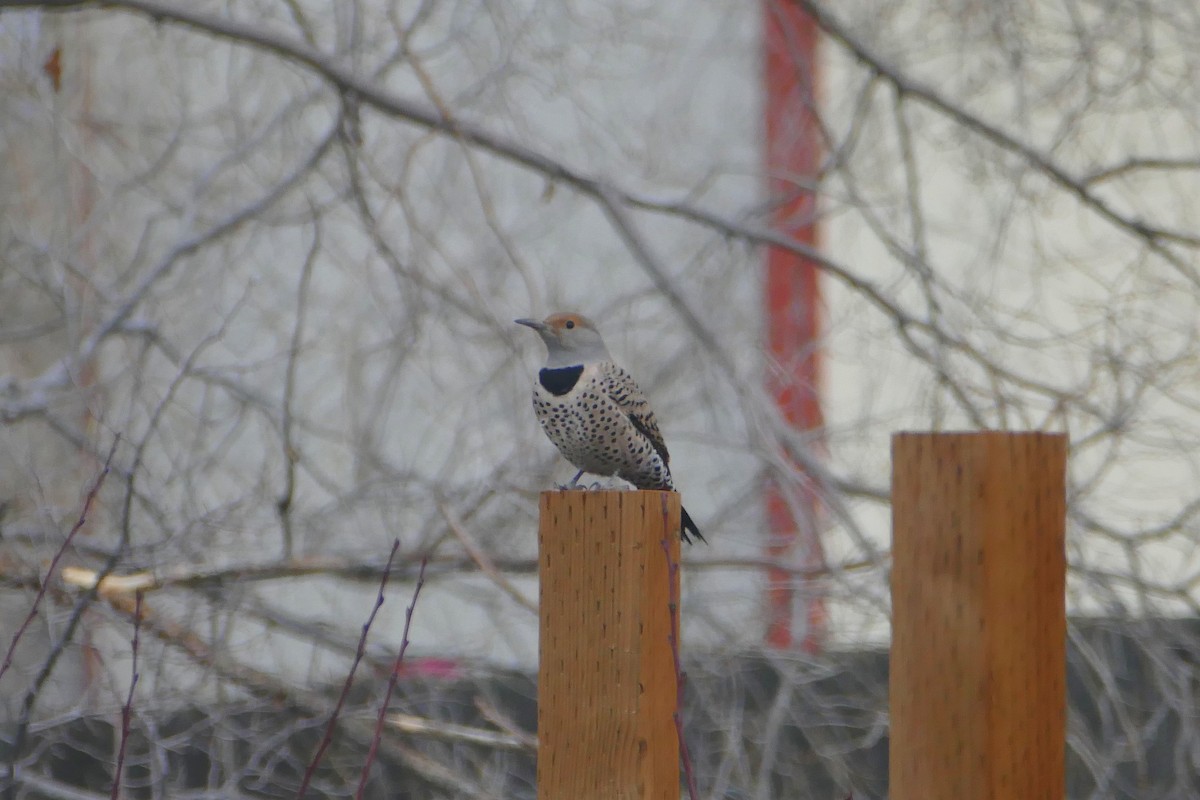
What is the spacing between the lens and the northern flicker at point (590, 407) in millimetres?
2875

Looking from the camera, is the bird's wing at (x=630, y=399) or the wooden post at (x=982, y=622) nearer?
the wooden post at (x=982, y=622)

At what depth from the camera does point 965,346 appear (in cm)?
382

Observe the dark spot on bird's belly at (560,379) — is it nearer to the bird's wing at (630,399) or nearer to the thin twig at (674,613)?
the bird's wing at (630,399)

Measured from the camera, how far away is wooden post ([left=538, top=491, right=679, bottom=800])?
172 cm

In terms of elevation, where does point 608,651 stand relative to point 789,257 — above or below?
below

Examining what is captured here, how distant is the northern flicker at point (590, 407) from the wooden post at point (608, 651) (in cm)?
99

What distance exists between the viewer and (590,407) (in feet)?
9.44

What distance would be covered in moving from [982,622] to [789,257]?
17.8 ft

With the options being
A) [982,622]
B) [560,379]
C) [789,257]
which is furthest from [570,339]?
[789,257]

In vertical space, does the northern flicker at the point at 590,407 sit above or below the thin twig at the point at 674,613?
above

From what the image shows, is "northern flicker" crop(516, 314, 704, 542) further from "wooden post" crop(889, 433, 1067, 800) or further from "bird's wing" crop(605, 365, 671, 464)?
"wooden post" crop(889, 433, 1067, 800)

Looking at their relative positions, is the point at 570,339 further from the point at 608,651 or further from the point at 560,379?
the point at 608,651

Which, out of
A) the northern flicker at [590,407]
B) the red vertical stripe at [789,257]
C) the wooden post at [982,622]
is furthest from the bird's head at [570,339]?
the red vertical stripe at [789,257]

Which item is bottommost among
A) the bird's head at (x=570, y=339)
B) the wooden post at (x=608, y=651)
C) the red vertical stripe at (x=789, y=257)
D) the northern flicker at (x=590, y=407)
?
the wooden post at (x=608, y=651)
